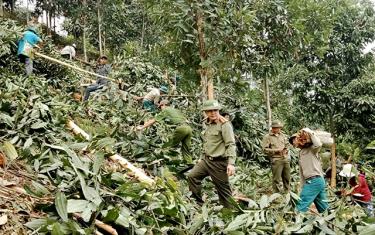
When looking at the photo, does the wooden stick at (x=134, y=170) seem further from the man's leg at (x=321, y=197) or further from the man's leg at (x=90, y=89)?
the man's leg at (x=90, y=89)

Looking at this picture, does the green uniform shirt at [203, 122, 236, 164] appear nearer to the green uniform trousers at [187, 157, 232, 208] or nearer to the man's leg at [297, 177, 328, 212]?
the green uniform trousers at [187, 157, 232, 208]

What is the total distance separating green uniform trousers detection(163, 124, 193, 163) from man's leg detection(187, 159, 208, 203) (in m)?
1.07

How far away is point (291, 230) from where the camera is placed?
3465mm

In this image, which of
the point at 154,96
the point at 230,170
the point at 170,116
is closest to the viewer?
the point at 230,170

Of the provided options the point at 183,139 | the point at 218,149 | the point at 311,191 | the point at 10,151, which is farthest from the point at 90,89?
the point at 10,151

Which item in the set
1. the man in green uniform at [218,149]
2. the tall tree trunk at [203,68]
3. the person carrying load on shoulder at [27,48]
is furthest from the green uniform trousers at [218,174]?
the person carrying load on shoulder at [27,48]

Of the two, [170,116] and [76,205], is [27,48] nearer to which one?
[170,116]

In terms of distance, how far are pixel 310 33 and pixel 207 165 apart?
6.55 m

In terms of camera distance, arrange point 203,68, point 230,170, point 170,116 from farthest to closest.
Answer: point 203,68 < point 170,116 < point 230,170

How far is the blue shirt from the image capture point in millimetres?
9031

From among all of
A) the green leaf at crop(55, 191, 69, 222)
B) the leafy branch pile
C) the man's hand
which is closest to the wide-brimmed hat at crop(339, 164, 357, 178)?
the leafy branch pile

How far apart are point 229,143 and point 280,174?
3.08 meters

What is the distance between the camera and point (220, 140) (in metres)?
5.31

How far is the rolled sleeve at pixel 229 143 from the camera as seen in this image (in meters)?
5.11
